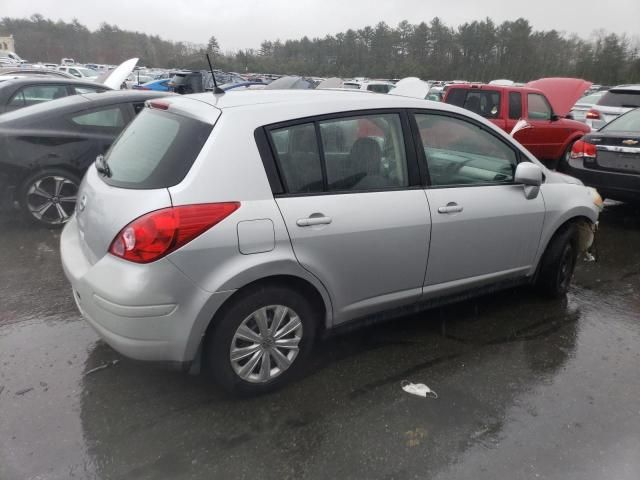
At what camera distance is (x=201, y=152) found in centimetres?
250

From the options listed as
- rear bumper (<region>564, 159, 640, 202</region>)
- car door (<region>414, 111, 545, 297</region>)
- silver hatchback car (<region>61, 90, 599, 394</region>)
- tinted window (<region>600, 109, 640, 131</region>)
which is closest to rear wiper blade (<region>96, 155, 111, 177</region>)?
silver hatchback car (<region>61, 90, 599, 394</region>)

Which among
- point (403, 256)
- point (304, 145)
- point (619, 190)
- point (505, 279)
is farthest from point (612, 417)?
point (619, 190)

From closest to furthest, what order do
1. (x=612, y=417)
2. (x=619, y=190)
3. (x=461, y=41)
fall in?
(x=612, y=417) < (x=619, y=190) < (x=461, y=41)

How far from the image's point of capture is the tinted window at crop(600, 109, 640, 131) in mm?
6249

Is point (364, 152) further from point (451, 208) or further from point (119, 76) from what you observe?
point (119, 76)

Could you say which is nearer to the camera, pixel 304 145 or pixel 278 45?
pixel 304 145

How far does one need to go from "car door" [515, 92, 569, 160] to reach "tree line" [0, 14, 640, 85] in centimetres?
4427

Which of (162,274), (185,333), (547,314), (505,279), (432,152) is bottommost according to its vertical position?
(547,314)

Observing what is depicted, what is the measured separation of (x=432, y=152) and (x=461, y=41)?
69.1 metres

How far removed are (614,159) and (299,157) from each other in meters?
5.12

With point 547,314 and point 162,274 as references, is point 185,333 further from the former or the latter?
point 547,314

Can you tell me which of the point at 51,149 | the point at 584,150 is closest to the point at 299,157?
the point at 51,149

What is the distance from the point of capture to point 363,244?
9.34 ft

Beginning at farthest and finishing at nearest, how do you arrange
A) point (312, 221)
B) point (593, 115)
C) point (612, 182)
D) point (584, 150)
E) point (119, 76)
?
point (593, 115)
point (119, 76)
point (584, 150)
point (612, 182)
point (312, 221)
